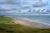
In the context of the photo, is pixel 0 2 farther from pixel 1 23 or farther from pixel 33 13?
pixel 33 13

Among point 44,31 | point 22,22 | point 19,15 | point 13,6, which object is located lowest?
point 44,31

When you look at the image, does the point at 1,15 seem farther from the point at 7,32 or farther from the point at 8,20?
the point at 7,32

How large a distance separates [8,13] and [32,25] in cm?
35

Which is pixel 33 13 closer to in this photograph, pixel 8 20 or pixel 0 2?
pixel 8 20

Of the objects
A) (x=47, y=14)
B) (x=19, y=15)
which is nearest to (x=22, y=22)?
(x=19, y=15)

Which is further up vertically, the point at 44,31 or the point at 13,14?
the point at 13,14

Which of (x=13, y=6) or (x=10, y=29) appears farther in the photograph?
(x=13, y=6)

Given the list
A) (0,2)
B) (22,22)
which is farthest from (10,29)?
(0,2)

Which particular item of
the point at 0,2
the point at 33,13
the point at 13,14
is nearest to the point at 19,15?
the point at 13,14

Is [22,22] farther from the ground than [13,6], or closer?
closer

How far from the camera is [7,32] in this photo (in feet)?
4.51

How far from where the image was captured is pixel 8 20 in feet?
4.72

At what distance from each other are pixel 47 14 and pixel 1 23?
0.59 m

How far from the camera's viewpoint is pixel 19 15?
1.48m
